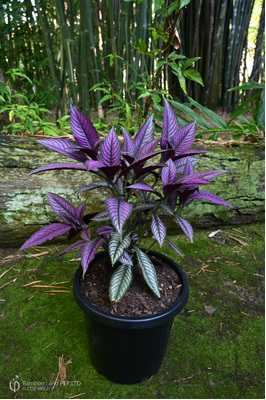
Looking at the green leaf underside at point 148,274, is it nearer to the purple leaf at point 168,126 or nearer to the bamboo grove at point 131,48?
the purple leaf at point 168,126

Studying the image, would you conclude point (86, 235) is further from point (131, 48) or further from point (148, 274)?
point (131, 48)

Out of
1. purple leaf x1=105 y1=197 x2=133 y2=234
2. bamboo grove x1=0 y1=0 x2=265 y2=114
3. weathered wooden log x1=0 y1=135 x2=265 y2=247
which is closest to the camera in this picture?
purple leaf x1=105 y1=197 x2=133 y2=234

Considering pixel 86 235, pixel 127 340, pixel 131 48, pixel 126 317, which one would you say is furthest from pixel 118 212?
pixel 131 48

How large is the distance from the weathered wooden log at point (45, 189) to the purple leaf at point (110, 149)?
83 centimetres

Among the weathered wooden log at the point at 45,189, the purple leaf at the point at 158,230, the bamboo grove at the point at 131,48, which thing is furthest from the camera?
the bamboo grove at the point at 131,48

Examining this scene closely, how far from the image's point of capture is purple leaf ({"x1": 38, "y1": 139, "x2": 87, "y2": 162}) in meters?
0.80

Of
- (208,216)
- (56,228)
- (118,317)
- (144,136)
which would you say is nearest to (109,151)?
(144,136)

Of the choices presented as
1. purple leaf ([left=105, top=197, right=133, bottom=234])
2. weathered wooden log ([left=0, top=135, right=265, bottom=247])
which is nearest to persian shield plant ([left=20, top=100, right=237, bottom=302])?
→ purple leaf ([left=105, top=197, right=133, bottom=234])

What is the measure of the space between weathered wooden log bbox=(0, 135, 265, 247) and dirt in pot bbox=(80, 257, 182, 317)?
60 centimetres

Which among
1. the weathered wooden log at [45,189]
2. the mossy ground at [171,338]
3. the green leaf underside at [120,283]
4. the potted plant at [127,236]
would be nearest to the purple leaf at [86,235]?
the potted plant at [127,236]

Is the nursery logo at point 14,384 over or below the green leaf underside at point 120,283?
below

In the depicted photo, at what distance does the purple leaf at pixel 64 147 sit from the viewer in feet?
2.61

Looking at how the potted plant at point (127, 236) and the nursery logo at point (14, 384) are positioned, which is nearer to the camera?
the potted plant at point (127, 236)

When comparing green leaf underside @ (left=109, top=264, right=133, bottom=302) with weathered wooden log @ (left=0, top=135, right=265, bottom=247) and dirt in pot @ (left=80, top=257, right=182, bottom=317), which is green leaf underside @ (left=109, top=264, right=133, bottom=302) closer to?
dirt in pot @ (left=80, top=257, right=182, bottom=317)
